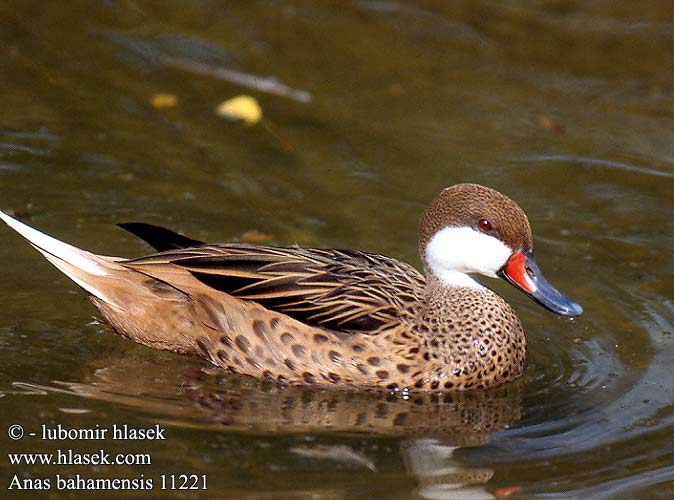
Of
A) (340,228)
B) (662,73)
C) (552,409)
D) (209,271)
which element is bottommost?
(552,409)

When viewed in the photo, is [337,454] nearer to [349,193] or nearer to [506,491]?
[506,491]

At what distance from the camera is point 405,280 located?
742cm

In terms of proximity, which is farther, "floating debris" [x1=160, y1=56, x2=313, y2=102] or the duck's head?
"floating debris" [x1=160, y1=56, x2=313, y2=102]

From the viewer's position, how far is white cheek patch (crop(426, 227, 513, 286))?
7113 millimetres

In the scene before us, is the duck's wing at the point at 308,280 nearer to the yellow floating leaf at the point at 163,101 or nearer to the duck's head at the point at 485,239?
the duck's head at the point at 485,239

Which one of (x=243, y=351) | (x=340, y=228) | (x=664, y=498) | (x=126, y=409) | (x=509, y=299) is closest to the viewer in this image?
(x=664, y=498)

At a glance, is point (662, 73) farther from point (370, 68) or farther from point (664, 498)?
point (664, 498)

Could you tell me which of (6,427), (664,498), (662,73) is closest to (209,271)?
(6,427)

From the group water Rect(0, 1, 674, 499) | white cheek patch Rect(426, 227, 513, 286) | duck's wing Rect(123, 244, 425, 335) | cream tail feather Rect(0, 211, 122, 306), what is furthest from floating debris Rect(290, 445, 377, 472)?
cream tail feather Rect(0, 211, 122, 306)

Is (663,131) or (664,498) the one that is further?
(663,131)

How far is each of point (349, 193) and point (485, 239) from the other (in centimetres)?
243

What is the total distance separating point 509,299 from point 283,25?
16.0 feet

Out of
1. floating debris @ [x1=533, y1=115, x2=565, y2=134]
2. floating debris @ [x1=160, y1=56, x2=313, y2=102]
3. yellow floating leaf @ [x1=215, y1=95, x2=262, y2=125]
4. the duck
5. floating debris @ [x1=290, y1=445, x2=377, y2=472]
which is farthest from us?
floating debris @ [x1=160, y1=56, x2=313, y2=102]

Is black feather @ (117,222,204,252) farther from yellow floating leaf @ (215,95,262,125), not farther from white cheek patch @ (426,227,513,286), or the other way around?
yellow floating leaf @ (215,95,262,125)
